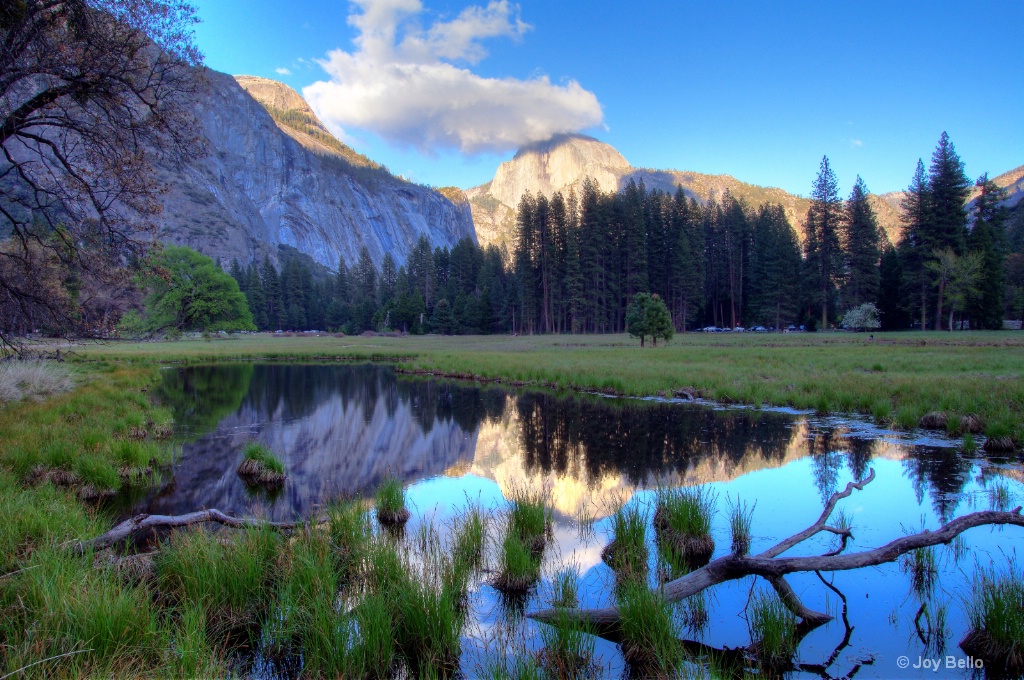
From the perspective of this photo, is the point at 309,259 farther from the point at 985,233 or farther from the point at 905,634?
the point at 905,634

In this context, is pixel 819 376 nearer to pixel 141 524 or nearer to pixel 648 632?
pixel 648 632

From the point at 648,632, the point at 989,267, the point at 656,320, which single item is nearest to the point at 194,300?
the point at 656,320

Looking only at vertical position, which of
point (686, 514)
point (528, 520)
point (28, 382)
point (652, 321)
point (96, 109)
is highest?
point (96, 109)

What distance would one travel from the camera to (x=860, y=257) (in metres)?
61.0

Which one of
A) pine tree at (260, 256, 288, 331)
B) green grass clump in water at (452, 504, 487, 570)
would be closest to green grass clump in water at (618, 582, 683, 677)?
green grass clump in water at (452, 504, 487, 570)

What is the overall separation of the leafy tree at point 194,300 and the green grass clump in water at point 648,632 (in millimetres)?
75111

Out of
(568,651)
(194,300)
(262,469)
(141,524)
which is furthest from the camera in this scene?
(194,300)

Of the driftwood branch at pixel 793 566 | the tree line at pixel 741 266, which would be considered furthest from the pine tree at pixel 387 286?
the driftwood branch at pixel 793 566

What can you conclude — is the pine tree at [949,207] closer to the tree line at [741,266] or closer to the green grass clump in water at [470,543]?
the tree line at [741,266]

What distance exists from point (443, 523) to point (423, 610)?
3714 millimetres

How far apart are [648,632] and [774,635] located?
3.65 feet

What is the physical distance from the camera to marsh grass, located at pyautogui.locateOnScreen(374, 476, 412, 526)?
27.7 ft

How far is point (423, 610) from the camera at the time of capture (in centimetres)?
469

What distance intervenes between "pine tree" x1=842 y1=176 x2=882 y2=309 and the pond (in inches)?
2080
